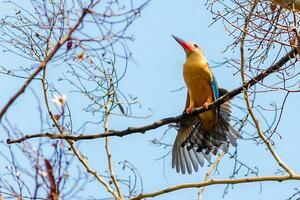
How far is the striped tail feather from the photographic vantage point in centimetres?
551

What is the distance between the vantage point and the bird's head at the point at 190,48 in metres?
6.17

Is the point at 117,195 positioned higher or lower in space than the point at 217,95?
lower

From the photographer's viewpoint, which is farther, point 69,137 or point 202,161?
point 202,161

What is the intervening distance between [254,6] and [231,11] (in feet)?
0.78

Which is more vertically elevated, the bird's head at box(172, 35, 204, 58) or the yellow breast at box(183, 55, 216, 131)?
the bird's head at box(172, 35, 204, 58)

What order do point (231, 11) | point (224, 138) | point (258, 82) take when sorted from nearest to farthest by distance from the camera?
point (258, 82) < point (231, 11) < point (224, 138)

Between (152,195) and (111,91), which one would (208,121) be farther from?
(152,195)

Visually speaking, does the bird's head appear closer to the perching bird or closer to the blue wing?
the perching bird

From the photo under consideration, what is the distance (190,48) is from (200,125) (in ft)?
2.60

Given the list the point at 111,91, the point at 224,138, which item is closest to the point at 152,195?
the point at 111,91

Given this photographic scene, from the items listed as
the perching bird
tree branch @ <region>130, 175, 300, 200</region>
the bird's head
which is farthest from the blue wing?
tree branch @ <region>130, 175, 300, 200</region>

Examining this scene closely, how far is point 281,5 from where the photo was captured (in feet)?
12.6

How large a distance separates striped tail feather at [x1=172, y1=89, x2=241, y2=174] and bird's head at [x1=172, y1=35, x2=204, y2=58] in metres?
0.61

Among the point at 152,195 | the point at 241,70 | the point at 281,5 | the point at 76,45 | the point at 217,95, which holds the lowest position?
the point at 152,195
